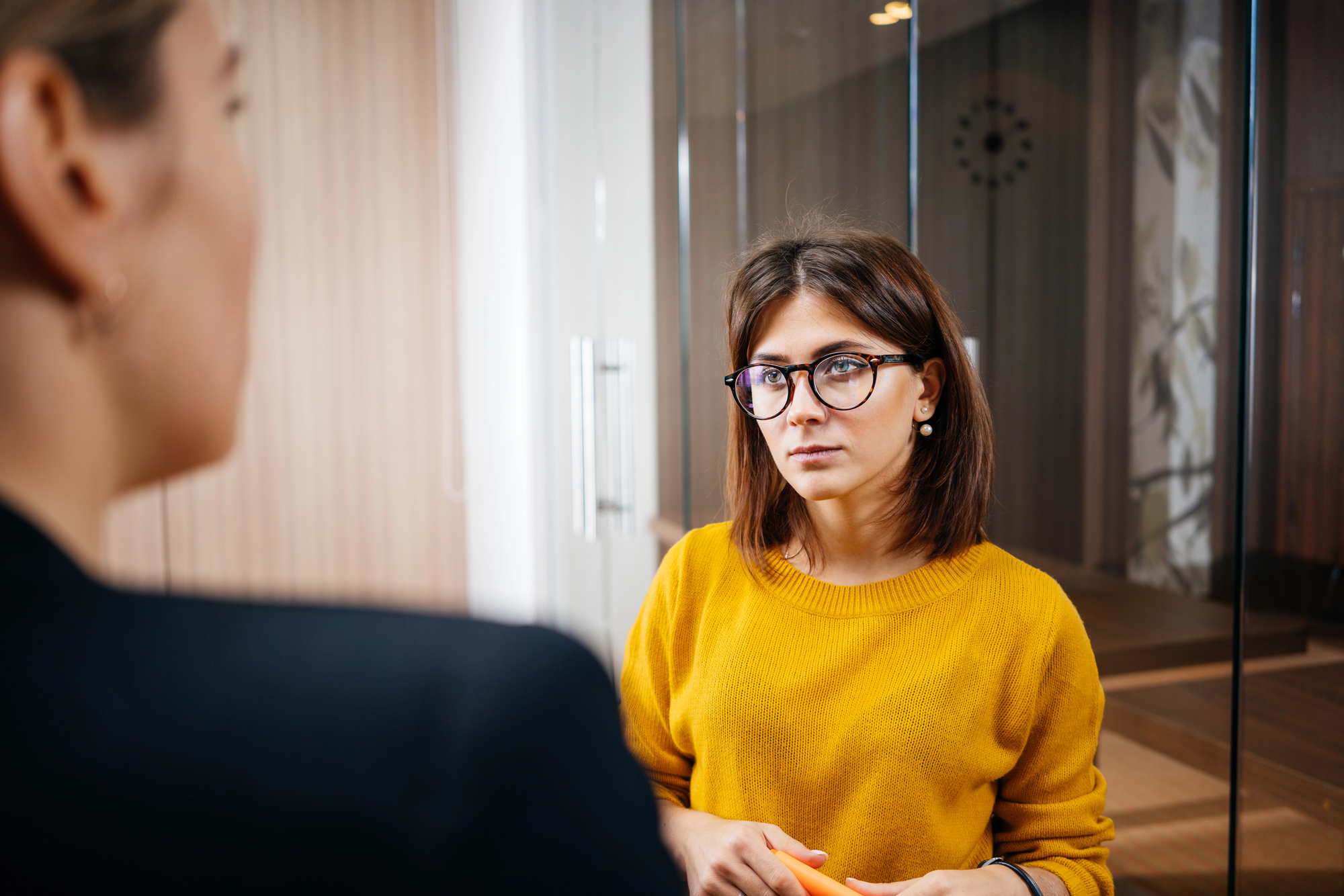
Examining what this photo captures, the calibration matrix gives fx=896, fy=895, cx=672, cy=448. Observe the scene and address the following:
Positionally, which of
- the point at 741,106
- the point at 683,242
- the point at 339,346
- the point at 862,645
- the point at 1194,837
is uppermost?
the point at 741,106

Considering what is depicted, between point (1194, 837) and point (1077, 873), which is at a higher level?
point (1077, 873)

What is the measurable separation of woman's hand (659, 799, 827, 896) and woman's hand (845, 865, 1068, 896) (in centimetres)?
7

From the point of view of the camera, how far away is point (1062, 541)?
159 cm

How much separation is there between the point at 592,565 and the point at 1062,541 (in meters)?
1.88

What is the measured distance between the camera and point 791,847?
959mm

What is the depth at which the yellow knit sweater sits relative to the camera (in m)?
0.99

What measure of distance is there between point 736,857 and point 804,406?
51 cm

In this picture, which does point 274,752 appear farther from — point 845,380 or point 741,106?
point 741,106

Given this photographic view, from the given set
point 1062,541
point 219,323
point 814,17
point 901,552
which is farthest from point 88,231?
point 814,17

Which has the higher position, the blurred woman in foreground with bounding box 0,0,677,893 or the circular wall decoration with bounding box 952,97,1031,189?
the circular wall decoration with bounding box 952,97,1031,189

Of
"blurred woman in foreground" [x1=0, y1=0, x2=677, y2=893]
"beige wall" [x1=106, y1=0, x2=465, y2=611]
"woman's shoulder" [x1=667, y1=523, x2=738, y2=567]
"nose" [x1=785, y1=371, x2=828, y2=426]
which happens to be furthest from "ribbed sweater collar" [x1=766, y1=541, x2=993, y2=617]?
"beige wall" [x1=106, y1=0, x2=465, y2=611]

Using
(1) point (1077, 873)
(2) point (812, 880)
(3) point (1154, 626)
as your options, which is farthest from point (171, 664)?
(3) point (1154, 626)

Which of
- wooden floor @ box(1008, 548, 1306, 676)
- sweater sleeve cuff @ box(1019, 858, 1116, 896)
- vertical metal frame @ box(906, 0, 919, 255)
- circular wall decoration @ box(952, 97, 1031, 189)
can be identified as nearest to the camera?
sweater sleeve cuff @ box(1019, 858, 1116, 896)

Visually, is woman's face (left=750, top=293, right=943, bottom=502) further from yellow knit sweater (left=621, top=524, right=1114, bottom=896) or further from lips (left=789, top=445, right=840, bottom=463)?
yellow knit sweater (left=621, top=524, right=1114, bottom=896)
